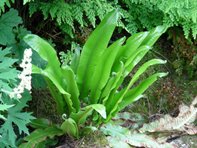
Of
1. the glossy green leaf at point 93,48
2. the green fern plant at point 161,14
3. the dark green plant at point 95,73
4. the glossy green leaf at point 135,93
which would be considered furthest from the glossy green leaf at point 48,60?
the green fern plant at point 161,14

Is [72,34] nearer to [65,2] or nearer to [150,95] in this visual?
[65,2]

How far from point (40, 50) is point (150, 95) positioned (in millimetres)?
1131

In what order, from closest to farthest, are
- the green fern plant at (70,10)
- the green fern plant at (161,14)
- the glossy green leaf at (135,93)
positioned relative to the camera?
the glossy green leaf at (135,93), the green fern plant at (70,10), the green fern plant at (161,14)

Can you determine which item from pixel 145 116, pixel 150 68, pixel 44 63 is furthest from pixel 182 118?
pixel 44 63

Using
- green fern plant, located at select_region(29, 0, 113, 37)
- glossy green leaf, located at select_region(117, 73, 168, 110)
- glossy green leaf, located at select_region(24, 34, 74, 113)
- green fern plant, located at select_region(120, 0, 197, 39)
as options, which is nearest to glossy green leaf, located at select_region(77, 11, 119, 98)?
glossy green leaf, located at select_region(24, 34, 74, 113)

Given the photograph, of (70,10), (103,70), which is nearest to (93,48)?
(103,70)

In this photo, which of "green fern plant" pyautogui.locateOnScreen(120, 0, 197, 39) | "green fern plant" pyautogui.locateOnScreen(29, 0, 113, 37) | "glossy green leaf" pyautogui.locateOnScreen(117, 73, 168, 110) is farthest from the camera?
"green fern plant" pyautogui.locateOnScreen(120, 0, 197, 39)

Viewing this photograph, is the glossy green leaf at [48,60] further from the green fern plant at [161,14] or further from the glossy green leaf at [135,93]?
the green fern plant at [161,14]

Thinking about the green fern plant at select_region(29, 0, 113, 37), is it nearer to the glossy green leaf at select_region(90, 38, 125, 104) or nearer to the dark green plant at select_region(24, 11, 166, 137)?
the dark green plant at select_region(24, 11, 166, 137)

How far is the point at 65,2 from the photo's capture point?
306 centimetres

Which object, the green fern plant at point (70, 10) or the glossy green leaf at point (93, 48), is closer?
the glossy green leaf at point (93, 48)

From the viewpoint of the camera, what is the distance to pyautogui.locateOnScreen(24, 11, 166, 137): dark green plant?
2521 millimetres

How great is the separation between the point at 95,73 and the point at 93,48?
Answer: 16 centimetres

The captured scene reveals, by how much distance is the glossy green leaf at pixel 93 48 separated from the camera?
8.28 ft
